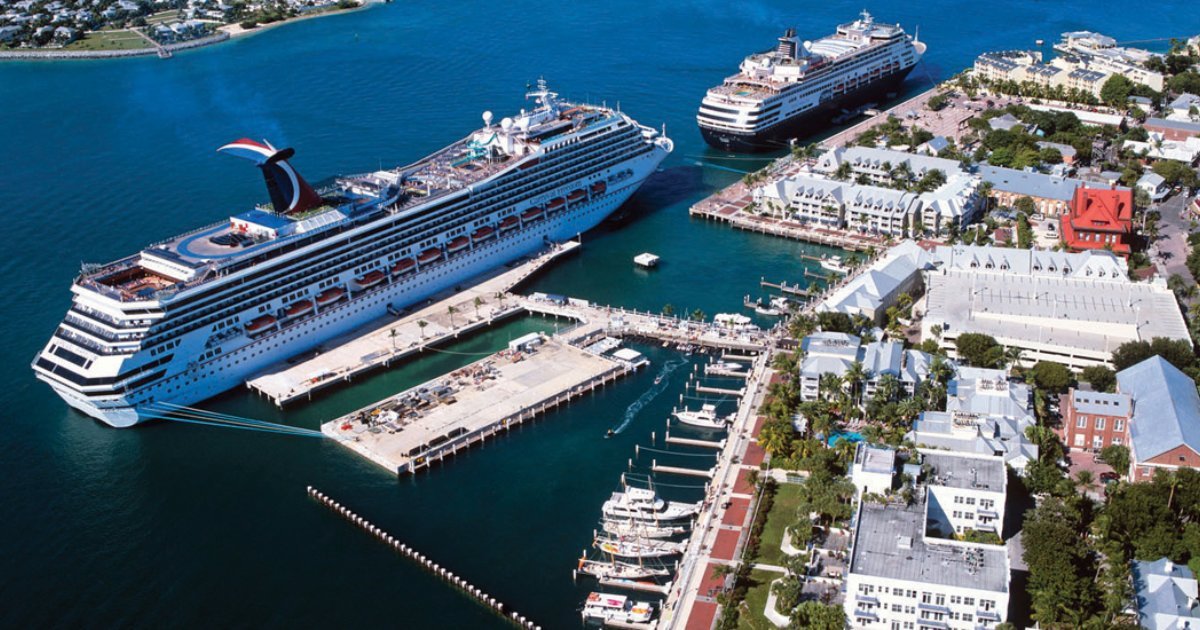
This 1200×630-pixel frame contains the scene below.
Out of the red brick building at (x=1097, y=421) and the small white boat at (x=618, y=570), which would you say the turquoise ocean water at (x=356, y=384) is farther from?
the red brick building at (x=1097, y=421)

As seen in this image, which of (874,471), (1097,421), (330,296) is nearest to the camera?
(874,471)

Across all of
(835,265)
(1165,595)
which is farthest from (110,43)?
(1165,595)

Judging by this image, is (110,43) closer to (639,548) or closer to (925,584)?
(639,548)

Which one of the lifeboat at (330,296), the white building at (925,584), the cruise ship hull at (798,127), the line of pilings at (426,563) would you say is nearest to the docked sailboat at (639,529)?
the line of pilings at (426,563)

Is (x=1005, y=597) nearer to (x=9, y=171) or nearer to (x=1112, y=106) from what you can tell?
(x=1112, y=106)

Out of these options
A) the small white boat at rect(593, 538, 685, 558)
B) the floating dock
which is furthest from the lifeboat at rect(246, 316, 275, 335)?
the small white boat at rect(593, 538, 685, 558)

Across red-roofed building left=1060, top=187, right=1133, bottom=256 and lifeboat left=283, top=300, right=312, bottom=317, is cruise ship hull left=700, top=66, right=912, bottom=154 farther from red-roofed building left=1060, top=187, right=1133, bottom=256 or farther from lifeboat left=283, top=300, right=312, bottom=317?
lifeboat left=283, top=300, right=312, bottom=317
